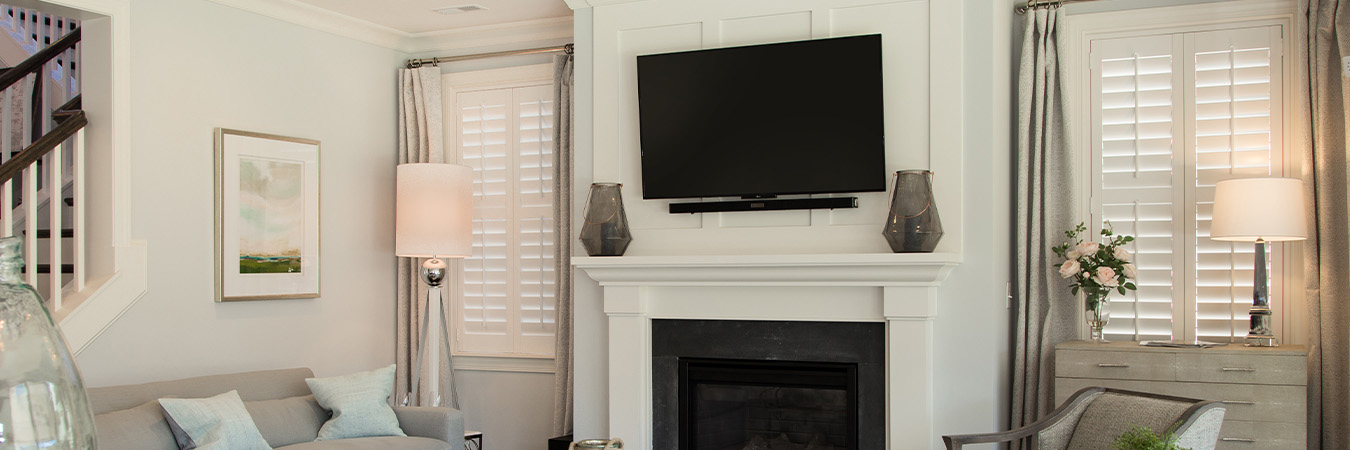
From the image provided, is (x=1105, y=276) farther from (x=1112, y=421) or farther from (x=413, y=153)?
(x=413, y=153)

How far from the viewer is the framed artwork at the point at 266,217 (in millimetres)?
4441

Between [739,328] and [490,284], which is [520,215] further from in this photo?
[739,328]

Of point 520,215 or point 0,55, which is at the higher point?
point 0,55

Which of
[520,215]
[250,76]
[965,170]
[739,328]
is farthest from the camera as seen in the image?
[520,215]

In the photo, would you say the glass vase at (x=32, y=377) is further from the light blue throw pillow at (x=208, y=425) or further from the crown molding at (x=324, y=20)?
the crown molding at (x=324, y=20)

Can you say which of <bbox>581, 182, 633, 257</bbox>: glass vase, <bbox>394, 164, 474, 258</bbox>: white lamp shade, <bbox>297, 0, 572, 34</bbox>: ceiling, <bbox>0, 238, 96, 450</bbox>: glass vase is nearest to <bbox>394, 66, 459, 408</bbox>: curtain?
<bbox>297, 0, 572, 34</bbox>: ceiling

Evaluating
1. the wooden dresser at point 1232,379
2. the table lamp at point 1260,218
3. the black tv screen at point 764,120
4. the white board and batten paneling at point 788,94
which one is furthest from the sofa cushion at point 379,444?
the table lamp at point 1260,218

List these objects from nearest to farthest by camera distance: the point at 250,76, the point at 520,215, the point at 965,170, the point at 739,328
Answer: the point at 965,170 < the point at 739,328 < the point at 250,76 < the point at 520,215

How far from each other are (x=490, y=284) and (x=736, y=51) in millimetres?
2086

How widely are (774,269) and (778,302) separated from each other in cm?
18

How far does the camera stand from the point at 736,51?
4.18 meters

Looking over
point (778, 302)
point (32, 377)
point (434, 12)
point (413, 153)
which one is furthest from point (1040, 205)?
point (32, 377)

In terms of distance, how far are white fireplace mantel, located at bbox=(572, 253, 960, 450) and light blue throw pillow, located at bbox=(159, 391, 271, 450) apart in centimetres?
151

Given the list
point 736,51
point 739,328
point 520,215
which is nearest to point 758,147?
point 736,51
